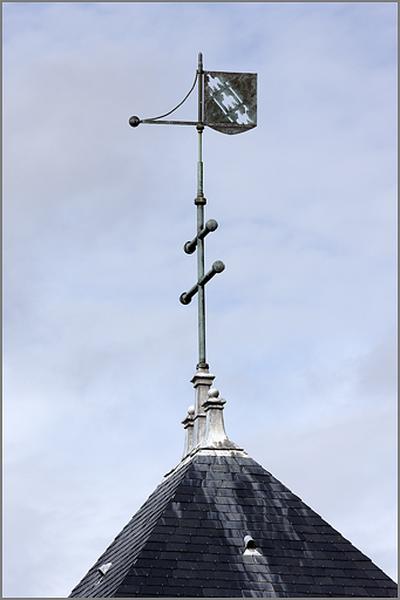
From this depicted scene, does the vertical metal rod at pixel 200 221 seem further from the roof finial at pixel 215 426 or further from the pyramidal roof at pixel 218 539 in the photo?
the roof finial at pixel 215 426

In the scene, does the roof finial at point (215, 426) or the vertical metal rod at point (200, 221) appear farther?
the vertical metal rod at point (200, 221)

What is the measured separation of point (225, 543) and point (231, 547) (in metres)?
0.10

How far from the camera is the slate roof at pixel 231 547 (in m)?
23.9

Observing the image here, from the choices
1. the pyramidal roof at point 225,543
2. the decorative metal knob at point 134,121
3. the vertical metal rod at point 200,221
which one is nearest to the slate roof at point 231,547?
the pyramidal roof at point 225,543

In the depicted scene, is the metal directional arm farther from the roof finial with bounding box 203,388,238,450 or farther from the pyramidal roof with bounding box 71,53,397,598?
the roof finial with bounding box 203,388,238,450

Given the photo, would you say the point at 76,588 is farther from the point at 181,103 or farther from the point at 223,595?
the point at 181,103

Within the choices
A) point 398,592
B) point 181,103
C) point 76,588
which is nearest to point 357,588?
point 398,592

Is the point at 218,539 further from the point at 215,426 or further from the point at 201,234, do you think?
the point at 201,234

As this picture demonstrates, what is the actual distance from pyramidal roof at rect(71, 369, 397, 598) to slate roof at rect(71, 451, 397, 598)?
0.01 metres

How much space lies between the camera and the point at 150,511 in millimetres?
26234

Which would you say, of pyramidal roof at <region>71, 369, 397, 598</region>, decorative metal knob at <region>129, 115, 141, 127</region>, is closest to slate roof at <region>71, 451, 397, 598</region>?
pyramidal roof at <region>71, 369, 397, 598</region>

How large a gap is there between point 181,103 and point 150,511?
20.0 feet

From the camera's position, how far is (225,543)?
80.4ft

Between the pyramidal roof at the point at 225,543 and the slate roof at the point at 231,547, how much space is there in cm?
1
